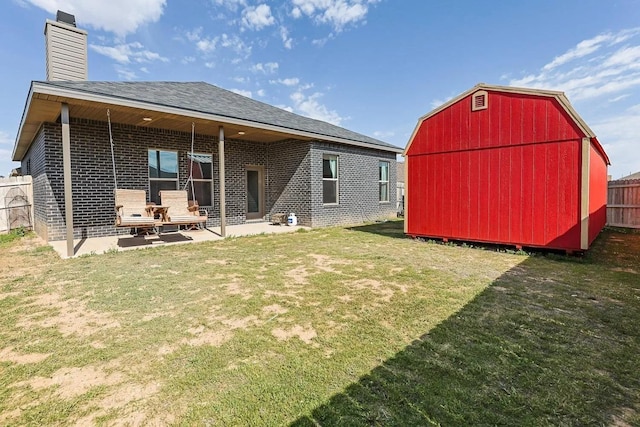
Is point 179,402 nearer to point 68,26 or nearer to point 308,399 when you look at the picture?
point 308,399

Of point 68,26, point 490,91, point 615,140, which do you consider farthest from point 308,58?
point 615,140

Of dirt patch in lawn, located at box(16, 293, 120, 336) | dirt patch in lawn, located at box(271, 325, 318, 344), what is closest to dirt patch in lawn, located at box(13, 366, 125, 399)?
dirt patch in lawn, located at box(16, 293, 120, 336)

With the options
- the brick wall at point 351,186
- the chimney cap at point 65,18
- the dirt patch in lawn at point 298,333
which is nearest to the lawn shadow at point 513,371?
the dirt patch in lawn at point 298,333

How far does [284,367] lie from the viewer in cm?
219

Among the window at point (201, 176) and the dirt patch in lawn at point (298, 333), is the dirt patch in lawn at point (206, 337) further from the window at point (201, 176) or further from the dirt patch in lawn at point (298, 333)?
the window at point (201, 176)

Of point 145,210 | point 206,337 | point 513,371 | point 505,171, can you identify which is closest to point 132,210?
point 145,210

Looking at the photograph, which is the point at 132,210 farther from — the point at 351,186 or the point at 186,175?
the point at 351,186

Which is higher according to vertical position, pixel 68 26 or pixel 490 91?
pixel 68 26

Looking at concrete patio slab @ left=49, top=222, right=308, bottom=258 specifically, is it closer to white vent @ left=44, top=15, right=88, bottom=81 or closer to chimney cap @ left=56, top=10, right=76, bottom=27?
white vent @ left=44, top=15, right=88, bottom=81

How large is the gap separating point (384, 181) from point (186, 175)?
27.4ft

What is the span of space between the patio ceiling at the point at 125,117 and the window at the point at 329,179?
4.44 ft

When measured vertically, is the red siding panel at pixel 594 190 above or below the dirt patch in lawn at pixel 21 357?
above

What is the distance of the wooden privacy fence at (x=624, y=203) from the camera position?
9906 mm

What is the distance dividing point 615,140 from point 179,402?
67.8 feet
